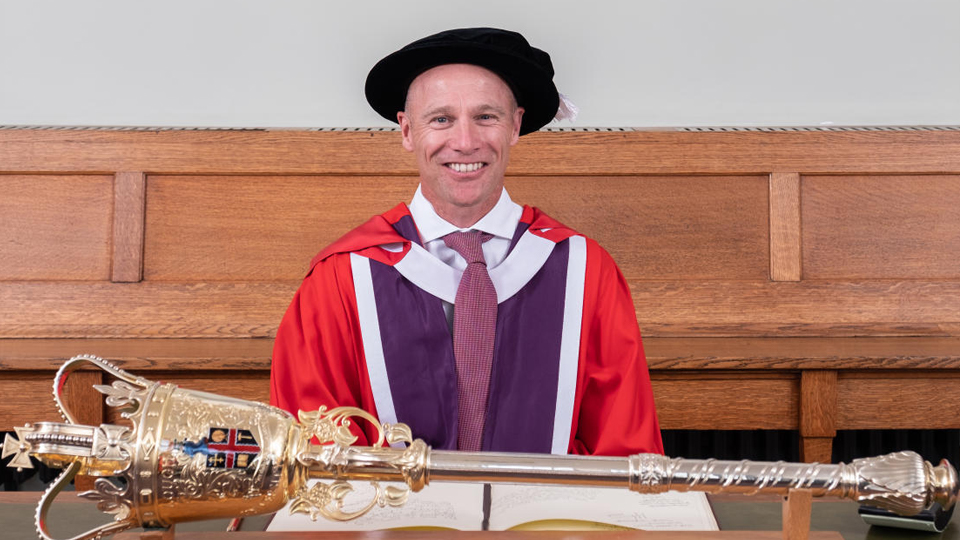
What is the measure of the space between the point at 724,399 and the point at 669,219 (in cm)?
78

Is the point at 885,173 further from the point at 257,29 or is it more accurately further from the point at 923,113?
the point at 257,29

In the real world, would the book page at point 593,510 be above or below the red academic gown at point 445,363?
Result: below


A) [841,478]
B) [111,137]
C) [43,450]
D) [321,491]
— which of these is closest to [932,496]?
[841,478]

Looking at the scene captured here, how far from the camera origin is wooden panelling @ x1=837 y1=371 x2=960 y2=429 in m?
2.80

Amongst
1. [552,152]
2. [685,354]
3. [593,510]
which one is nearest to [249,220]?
[552,152]

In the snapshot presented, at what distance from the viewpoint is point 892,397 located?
111 inches

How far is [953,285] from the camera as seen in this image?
328cm

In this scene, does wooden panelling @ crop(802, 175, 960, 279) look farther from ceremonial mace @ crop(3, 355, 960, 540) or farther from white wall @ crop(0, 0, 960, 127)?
ceremonial mace @ crop(3, 355, 960, 540)

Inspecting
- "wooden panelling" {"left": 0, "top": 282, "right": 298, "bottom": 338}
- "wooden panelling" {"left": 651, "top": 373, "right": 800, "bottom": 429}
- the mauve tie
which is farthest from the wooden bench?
the mauve tie

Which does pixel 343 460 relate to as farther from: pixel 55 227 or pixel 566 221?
pixel 55 227

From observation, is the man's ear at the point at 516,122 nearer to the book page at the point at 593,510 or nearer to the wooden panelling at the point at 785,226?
the book page at the point at 593,510

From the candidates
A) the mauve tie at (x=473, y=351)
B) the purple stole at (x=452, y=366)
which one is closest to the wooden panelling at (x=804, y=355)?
the purple stole at (x=452, y=366)

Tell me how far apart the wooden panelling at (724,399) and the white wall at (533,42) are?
3.69 ft

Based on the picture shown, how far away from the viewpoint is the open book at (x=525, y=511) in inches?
51.9
